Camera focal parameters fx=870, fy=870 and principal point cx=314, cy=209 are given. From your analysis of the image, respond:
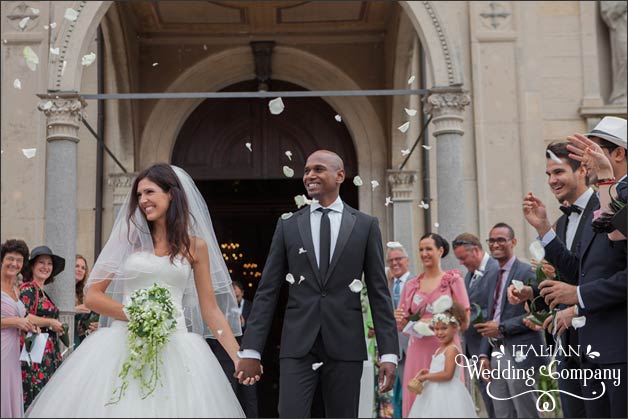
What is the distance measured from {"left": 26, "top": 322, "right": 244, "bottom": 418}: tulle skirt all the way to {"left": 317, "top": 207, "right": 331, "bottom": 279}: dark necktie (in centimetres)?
84

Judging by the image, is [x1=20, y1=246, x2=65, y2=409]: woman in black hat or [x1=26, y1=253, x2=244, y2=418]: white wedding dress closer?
[x1=26, y1=253, x2=244, y2=418]: white wedding dress

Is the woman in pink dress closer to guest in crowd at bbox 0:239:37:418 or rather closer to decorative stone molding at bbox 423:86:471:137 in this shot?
decorative stone molding at bbox 423:86:471:137

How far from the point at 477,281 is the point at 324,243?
12.1 feet

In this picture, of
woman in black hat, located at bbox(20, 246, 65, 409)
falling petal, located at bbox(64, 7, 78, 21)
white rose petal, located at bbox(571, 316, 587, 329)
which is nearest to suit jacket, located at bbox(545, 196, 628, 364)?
white rose petal, located at bbox(571, 316, 587, 329)

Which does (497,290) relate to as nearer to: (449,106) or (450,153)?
(450,153)

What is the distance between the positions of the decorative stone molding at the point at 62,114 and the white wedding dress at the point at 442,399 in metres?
5.35

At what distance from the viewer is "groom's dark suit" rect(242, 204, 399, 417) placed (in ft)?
16.9

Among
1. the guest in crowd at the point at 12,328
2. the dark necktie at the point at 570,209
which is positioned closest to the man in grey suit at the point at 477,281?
the dark necktie at the point at 570,209

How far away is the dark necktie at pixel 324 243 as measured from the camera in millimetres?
5289

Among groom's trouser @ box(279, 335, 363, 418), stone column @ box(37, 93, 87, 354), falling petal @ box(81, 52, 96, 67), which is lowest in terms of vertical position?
groom's trouser @ box(279, 335, 363, 418)

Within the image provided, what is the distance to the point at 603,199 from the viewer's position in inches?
191

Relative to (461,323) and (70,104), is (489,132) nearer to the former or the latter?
(461,323)

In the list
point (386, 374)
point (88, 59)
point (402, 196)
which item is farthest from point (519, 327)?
point (402, 196)

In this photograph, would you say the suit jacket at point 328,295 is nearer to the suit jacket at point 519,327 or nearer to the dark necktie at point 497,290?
the suit jacket at point 519,327
